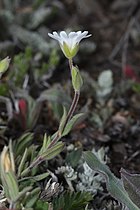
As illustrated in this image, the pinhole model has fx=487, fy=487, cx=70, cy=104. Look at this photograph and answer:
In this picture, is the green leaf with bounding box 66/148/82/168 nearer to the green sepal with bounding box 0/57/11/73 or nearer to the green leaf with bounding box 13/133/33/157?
the green leaf with bounding box 13/133/33/157

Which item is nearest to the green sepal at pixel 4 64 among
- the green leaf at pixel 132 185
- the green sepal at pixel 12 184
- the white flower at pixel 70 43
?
the white flower at pixel 70 43

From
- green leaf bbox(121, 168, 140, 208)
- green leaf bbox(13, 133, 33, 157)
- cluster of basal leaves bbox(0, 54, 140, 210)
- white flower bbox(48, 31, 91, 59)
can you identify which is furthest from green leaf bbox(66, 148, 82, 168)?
white flower bbox(48, 31, 91, 59)

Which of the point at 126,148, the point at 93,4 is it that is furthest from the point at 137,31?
the point at 126,148

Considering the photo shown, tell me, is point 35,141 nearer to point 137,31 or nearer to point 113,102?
point 113,102

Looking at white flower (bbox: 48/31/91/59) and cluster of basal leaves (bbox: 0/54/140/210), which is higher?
white flower (bbox: 48/31/91/59)

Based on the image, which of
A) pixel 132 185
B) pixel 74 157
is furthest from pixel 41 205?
pixel 74 157

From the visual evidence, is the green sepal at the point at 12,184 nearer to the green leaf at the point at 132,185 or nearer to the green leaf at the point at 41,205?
the green leaf at the point at 41,205
